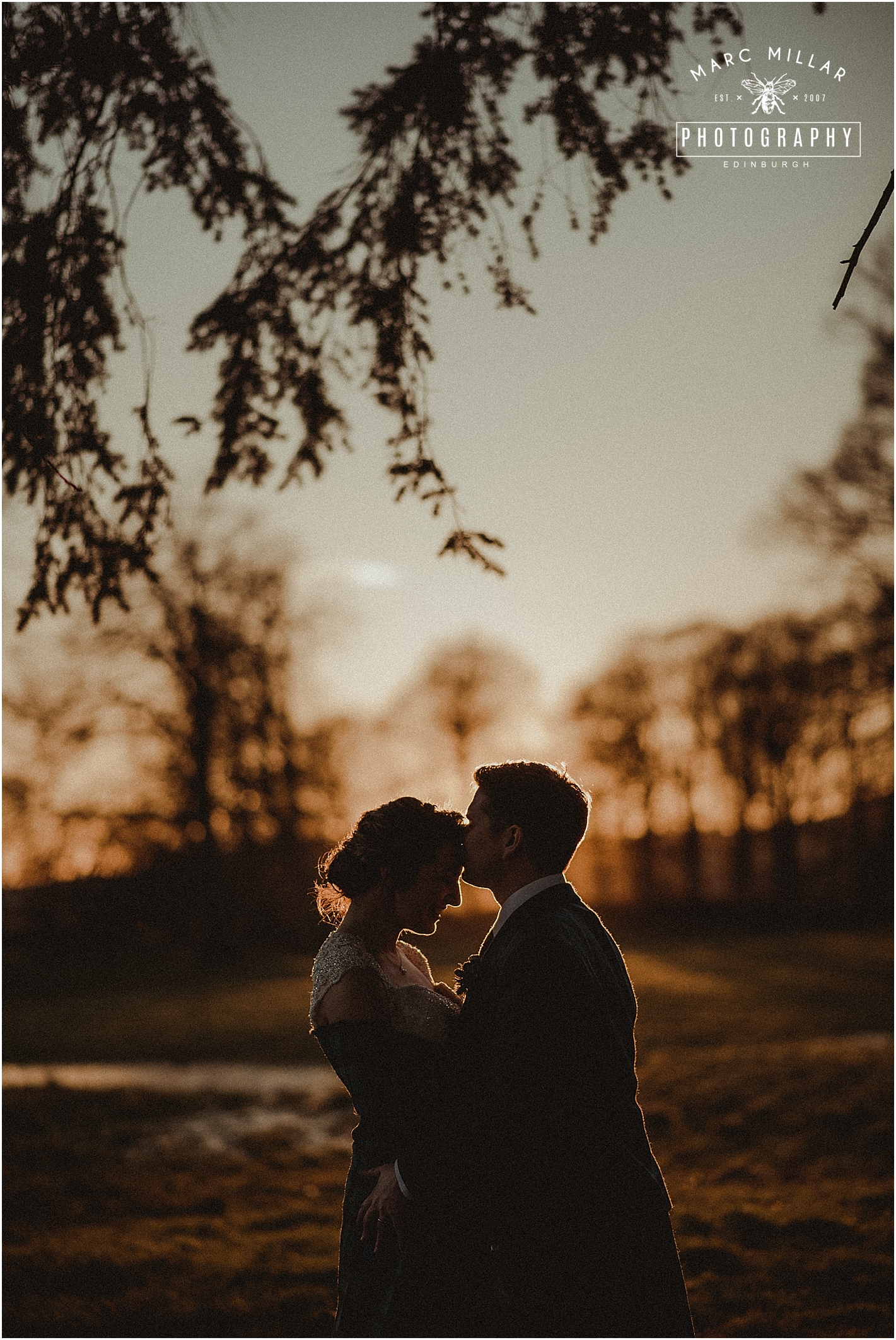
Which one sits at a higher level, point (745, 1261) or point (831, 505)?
point (831, 505)

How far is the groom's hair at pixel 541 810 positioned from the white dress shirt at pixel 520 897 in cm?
3

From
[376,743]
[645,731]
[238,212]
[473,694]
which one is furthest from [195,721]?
[238,212]

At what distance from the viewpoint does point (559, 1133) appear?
2.95 meters

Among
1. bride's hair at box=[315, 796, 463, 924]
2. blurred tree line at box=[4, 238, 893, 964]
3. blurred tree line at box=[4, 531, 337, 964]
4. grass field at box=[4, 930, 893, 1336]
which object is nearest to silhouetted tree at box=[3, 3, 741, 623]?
bride's hair at box=[315, 796, 463, 924]

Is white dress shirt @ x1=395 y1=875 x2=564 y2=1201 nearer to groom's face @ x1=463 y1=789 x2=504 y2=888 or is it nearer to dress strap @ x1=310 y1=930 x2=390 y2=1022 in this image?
groom's face @ x1=463 y1=789 x2=504 y2=888

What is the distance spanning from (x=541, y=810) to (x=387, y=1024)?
0.85 metres

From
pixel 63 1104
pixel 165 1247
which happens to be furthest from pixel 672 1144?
pixel 63 1104

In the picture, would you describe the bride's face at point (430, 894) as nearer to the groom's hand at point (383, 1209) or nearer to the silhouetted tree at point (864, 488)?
the groom's hand at point (383, 1209)

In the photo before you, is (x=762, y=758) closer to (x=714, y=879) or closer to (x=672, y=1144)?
(x=714, y=879)

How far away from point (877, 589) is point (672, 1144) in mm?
10595

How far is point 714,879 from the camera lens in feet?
137

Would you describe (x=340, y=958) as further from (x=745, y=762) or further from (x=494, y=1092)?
(x=745, y=762)

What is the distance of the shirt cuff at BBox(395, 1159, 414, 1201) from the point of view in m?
3.21

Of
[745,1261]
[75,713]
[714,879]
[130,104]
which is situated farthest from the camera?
[714,879]
